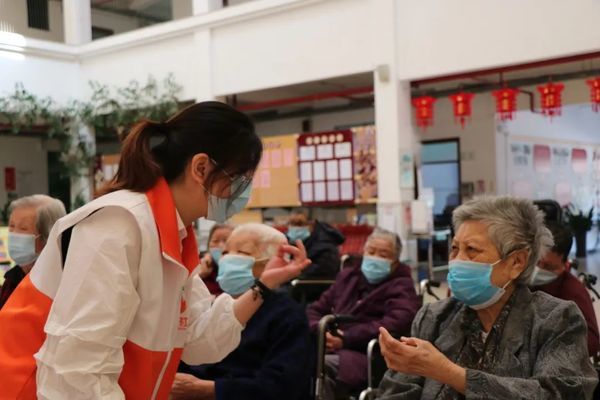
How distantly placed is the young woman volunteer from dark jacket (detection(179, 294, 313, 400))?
3.27 ft

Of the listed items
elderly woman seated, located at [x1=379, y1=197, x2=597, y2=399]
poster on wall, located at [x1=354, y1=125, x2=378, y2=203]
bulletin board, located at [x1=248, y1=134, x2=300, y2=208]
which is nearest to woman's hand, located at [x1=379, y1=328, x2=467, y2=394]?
elderly woman seated, located at [x1=379, y1=197, x2=597, y2=399]

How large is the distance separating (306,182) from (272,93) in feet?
10.6

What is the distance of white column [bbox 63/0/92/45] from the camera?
29.8 feet

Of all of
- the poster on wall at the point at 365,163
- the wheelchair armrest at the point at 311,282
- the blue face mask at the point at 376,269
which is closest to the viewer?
the blue face mask at the point at 376,269

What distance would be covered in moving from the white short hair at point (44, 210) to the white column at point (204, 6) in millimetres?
5392

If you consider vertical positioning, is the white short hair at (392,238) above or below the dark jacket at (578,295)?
above

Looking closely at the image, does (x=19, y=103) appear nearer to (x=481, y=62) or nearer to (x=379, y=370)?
(x=481, y=62)

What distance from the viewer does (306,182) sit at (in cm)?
742

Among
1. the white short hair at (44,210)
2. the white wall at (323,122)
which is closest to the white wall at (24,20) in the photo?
the white wall at (323,122)

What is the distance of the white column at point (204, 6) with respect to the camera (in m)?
7.85

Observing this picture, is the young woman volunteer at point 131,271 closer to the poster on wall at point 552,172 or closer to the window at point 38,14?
the window at point 38,14

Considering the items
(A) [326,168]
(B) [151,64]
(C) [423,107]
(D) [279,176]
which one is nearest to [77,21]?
(B) [151,64]

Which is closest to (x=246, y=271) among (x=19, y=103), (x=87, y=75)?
(x=19, y=103)

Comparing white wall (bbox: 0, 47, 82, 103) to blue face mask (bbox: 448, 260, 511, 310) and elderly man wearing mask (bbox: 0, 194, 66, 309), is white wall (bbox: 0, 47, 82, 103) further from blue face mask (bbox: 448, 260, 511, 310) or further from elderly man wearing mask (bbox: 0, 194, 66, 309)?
blue face mask (bbox: 448, 260, 511, 310)
